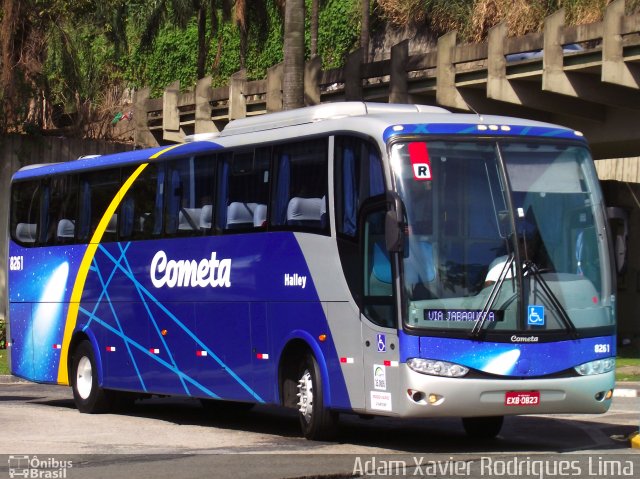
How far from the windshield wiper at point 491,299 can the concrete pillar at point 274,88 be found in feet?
63.6

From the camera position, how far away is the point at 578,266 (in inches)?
513

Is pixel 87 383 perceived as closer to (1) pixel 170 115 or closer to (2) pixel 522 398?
(2) pixel 522 398

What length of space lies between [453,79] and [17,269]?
1132 centimetres

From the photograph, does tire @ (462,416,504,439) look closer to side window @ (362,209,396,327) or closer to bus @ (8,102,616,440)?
bus @ (8,102,616,440)

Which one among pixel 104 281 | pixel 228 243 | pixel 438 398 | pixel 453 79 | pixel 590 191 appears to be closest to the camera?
pixel 438 398

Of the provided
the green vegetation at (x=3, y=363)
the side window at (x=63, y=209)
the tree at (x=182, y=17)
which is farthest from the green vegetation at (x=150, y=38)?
the side window at (x=63, y=209)

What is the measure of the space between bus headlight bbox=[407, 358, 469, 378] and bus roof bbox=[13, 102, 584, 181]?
88.4 inches

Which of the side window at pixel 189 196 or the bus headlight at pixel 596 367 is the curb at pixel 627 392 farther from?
the side window at pixel 189 196

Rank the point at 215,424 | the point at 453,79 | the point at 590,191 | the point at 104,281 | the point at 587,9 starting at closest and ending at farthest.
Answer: the point at 590,191 < the point at 215,424 < the point at 104,281 < the point at 453,79 < the point at 587,9

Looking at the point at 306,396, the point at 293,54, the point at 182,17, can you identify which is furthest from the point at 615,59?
the point at 182,17

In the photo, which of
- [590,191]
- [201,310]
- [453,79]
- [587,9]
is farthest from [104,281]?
[587,9]

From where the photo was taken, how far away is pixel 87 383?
730 inches

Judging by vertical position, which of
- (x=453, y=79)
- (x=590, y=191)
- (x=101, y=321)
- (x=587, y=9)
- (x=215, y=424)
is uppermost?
(x=587, y=9)

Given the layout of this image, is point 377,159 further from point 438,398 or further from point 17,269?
point 17,269
